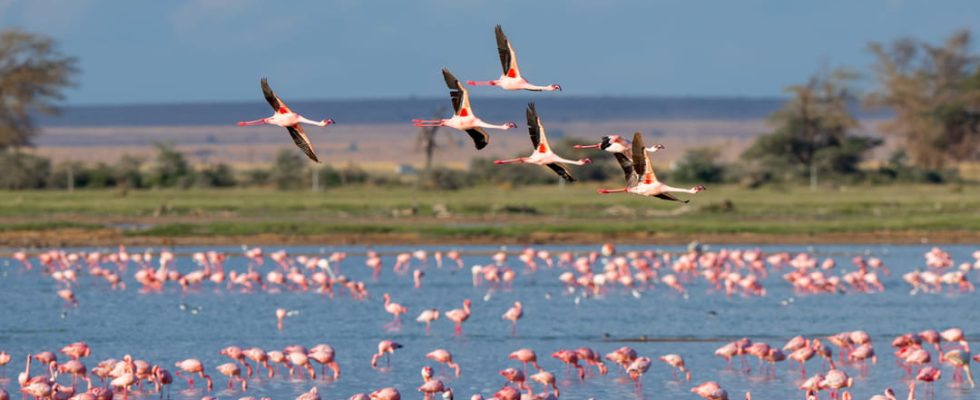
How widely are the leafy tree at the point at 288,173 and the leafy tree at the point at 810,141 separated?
2005cm

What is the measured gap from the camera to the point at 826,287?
34625 mm

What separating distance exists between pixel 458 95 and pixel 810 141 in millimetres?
79140

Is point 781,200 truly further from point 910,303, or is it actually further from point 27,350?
point 27,350

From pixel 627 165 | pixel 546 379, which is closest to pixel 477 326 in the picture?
pixel 546 379

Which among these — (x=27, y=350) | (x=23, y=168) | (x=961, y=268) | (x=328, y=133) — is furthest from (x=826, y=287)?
(x=328, y=133)

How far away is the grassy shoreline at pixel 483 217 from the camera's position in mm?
48406

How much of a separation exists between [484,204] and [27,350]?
114ft

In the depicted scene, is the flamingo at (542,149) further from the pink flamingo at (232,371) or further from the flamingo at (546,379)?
the pink flamingo at (232,371)

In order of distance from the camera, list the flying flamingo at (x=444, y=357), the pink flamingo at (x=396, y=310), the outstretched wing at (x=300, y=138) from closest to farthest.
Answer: the outstretched wing at (x=300, y=138) < the flying flamingo at (x=444, y=357) < the pink flamingo at (x=396, y=310)

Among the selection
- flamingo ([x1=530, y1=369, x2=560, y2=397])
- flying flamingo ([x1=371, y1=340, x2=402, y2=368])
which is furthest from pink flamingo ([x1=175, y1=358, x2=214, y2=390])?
flamingo ([x1=530, y1=369, x2=560, y2=397])

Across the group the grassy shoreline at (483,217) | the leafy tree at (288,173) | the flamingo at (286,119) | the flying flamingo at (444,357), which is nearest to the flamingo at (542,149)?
the flamingo at (286,119)

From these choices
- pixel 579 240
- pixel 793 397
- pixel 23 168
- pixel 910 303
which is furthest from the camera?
pixel 23 168

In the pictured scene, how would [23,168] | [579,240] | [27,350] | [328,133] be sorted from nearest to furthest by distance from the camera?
[27,350] < [579,240] < [23,168] < [328,133]

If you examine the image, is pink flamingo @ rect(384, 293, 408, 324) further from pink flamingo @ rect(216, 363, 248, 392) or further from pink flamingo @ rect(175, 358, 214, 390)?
pink flamingo @ rect(175, 358, 214, 390)
